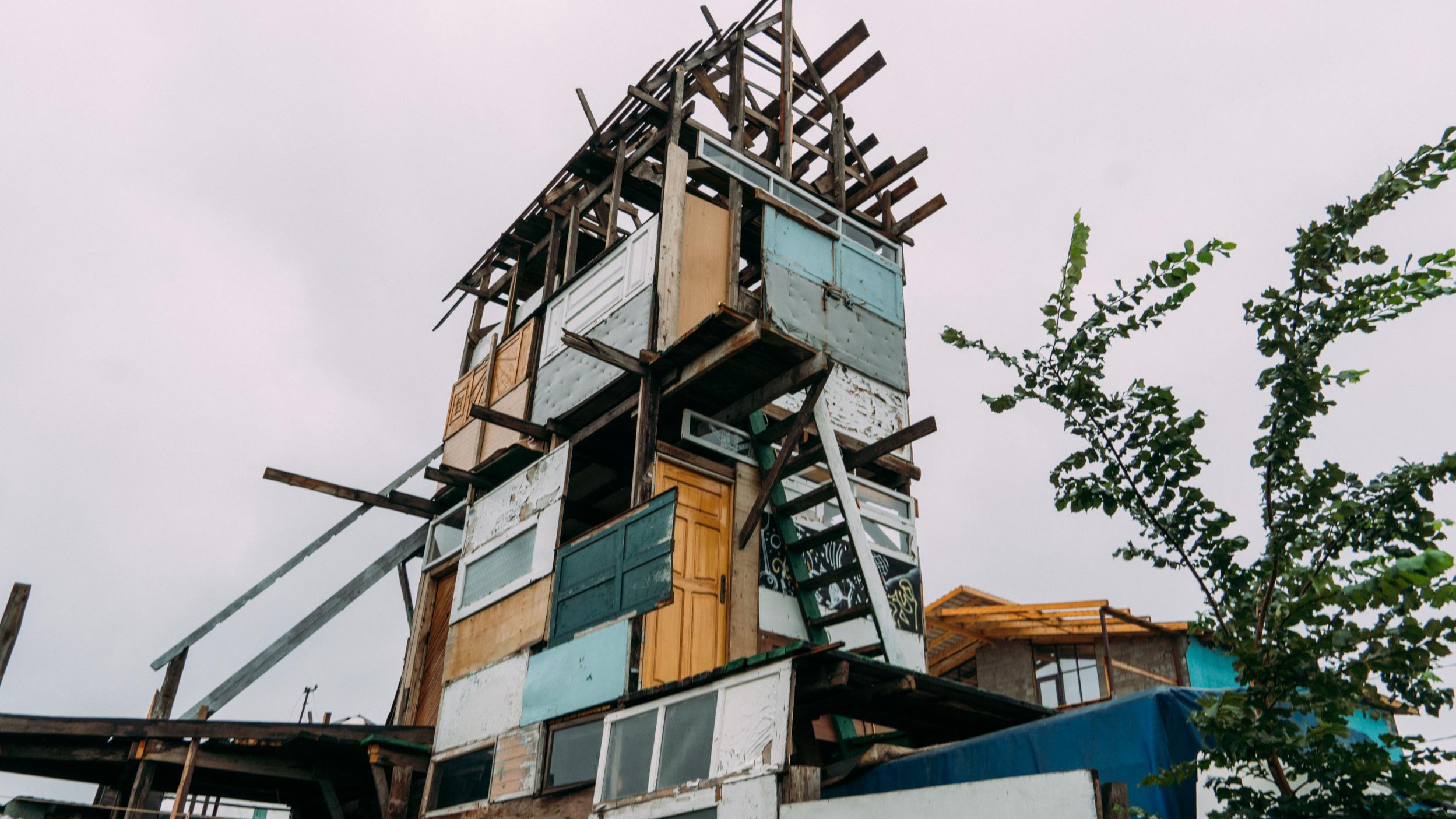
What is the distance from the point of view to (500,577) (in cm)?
1281

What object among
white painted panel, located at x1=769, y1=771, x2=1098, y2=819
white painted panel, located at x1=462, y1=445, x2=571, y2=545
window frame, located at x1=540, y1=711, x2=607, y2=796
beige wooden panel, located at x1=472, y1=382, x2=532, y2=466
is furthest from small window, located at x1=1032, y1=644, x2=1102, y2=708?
white painted panel, located at x1=769, y1=771, x2=1098, y2=819

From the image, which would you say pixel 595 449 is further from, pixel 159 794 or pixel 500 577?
pixel 159 794

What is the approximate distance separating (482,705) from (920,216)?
9310 millimetres

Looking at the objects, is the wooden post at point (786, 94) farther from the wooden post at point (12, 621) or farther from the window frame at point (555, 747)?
the wooden post at point (12, 621)

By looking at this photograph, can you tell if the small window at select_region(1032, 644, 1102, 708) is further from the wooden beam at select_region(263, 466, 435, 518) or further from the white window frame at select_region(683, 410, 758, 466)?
the wooden beam at select_region(263, 466, 435, 518)

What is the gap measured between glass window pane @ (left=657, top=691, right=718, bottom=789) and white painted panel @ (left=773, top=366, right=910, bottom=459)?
200 inches

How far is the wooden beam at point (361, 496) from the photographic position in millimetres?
14414

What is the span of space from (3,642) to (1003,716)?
11450mm

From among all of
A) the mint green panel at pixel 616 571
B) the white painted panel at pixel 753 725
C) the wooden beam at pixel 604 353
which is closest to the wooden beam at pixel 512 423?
the wooden beam at pixel 604 353

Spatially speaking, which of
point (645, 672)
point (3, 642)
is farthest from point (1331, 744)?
point (3, 642)

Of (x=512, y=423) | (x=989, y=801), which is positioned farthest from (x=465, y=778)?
(x=989, y=801)

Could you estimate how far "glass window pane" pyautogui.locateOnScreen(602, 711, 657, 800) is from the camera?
28.6 ft

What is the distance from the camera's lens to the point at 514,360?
51.1ft

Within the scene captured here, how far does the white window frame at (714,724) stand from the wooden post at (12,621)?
7.75 meters
